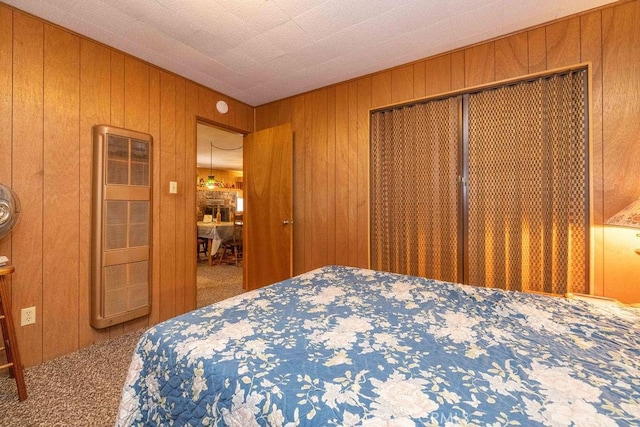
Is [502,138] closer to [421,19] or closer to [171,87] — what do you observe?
[421,19]

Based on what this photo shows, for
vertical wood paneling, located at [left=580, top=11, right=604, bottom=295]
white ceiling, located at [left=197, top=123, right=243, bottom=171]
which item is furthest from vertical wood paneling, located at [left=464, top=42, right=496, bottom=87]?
white ceiling, located at [left=197, top=123, right=243, bottom=171]

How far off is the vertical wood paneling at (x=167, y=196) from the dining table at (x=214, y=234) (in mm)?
2653

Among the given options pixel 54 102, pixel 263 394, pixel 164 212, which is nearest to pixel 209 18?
pixel 54 102

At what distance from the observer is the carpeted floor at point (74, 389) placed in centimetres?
150

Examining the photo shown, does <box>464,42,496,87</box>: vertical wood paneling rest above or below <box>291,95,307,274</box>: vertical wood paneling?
above

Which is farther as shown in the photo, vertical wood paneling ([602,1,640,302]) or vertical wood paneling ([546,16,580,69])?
vertical wood paneling ([546,16,580,69])

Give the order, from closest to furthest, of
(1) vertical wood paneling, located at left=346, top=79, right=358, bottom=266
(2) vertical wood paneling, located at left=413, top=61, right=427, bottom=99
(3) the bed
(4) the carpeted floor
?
(3) the bed
(4) the carpeted floor
(2) vertical wood paneling, located at left=413, top=61, right=427, bottom=99
(1) vertical wood paneling, located at left=346, top=79, right=358, bottom=266

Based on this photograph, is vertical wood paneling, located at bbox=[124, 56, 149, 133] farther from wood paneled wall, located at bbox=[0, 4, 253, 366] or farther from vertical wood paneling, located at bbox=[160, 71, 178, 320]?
vertical wood paneling, located at bbox=[160, 71, 178, 320]

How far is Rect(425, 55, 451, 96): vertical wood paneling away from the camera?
2488 mm

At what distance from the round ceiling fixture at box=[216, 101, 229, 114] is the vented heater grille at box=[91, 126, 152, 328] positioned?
3.26 feet

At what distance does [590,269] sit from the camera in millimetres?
1955

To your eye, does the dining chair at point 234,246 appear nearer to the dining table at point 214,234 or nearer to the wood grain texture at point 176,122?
the dining table at point 214,234

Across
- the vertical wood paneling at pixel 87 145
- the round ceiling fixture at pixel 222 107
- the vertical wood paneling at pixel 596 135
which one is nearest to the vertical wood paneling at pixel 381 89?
the vertical wood paneling at pixel 596 135

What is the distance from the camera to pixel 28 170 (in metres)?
1.96
